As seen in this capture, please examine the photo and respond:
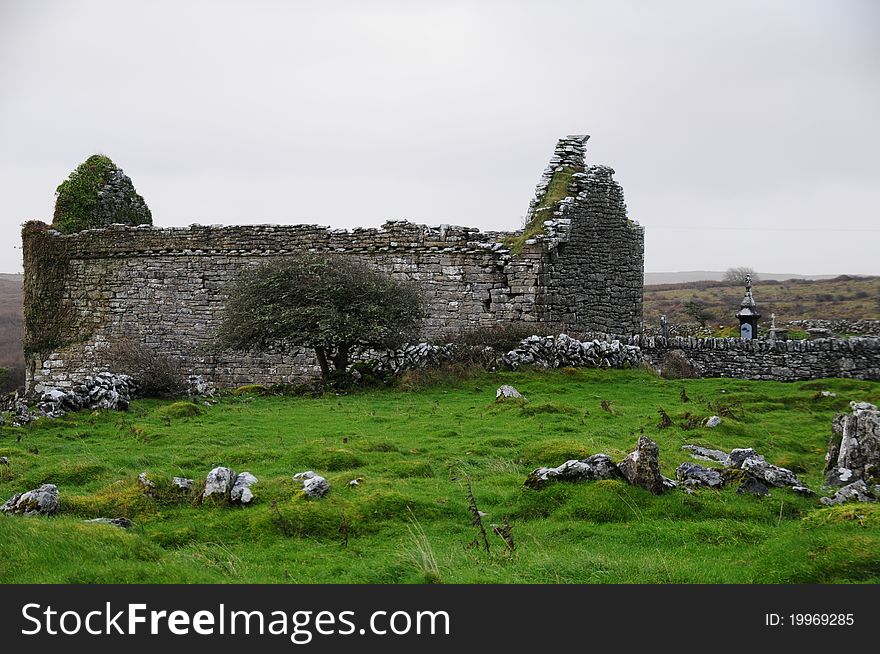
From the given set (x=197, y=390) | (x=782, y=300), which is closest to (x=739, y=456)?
(x=197, y=390)

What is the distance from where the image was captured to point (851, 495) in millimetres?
9727

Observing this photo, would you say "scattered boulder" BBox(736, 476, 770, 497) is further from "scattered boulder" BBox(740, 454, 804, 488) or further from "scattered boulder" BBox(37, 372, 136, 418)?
"scattered boulder" BBox(37, 372, 136, 418)

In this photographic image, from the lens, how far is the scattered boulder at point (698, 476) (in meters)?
10.4

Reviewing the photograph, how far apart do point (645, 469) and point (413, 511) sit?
8.51 feet

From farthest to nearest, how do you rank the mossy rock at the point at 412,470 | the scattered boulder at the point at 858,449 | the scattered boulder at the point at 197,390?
1. the scattered boulder at the point at 197,390
2. the mossy rock at the point at 412,470
3. the scattered boulder at the point at 858,449

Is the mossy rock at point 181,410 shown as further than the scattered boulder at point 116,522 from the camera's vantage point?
Yes

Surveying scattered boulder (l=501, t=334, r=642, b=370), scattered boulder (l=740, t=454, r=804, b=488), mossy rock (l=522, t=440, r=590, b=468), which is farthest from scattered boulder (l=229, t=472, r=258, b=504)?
scattered boulder (l=501, t=334, r=642, b=370)

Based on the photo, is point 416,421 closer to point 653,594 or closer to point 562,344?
point 562,344

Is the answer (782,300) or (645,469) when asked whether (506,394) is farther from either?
(782,300)

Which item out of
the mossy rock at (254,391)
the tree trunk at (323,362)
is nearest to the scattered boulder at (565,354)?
the tree trunk at (323,362)

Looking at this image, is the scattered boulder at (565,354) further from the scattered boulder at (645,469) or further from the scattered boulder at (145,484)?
the scattered boulder at (145,484)

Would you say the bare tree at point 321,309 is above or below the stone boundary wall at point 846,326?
above

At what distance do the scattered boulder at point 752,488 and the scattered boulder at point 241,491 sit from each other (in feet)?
17.8

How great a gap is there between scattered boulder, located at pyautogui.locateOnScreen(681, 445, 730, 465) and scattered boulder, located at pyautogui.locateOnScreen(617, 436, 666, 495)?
2589 millimetres
